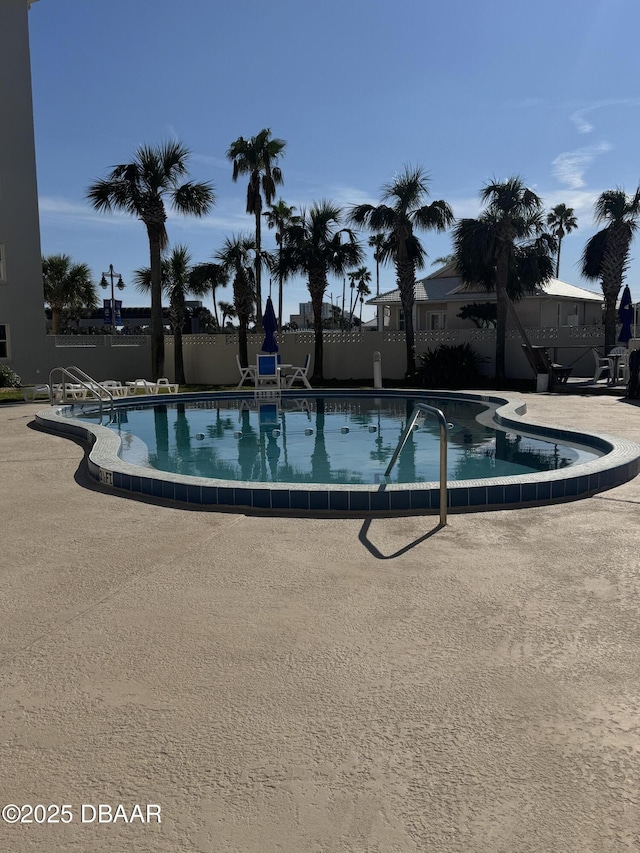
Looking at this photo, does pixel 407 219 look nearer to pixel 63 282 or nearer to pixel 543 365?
pixel 543 365

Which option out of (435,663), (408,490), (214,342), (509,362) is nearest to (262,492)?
(408,490)

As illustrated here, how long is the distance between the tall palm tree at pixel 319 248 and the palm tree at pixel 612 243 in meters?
8.52

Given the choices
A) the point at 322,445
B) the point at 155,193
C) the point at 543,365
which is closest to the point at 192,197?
the point at 155,193

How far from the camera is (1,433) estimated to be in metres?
10.5

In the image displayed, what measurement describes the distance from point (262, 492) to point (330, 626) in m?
2.38

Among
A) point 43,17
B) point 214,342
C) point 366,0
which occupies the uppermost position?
point 43,17

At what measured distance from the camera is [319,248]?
23875mm

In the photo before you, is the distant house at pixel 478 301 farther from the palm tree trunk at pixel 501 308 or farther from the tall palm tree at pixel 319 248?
the palm tree trunk at pixel 501 308

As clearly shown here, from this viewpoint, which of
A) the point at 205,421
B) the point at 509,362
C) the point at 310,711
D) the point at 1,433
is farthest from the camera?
the point at 509,362

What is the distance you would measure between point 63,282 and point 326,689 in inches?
1524

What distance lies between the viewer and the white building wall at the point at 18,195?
72.7 ft

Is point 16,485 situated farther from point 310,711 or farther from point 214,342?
point 214,342

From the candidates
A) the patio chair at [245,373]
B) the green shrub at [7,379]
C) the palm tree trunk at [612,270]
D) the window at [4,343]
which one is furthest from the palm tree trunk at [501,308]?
the window at [4,343]

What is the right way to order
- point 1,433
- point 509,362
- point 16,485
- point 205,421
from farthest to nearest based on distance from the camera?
point 509,362 < point 205,421 < point 1,433 < point 16,485
